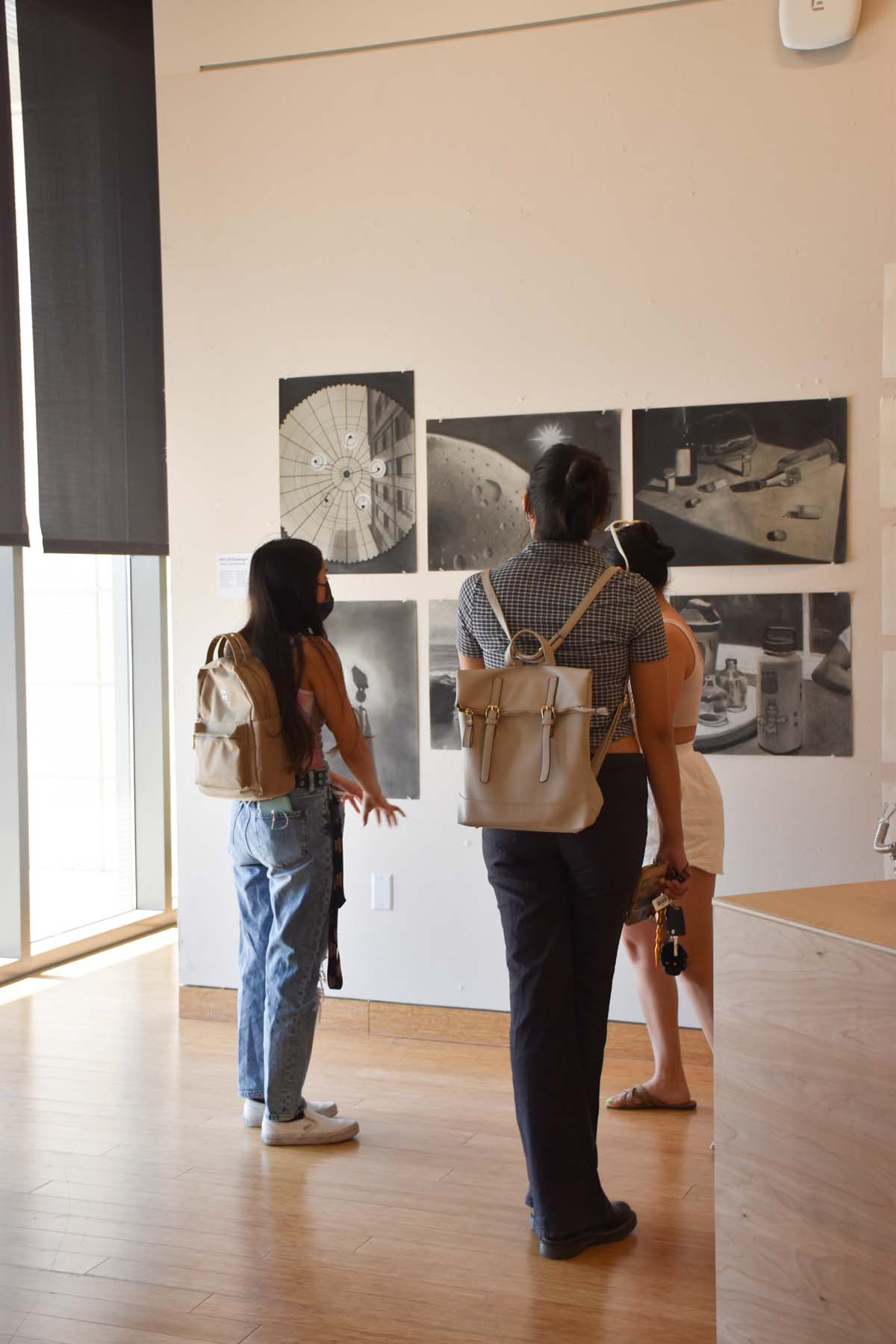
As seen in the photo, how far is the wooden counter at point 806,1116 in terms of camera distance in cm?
178

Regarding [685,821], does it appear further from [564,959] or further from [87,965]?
[87,965]

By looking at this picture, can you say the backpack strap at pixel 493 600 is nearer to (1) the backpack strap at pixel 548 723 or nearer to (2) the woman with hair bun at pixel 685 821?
(1) the backpack strap at pixel 548 723

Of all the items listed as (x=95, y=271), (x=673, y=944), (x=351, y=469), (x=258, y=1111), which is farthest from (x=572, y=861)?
(x=95, y=271)

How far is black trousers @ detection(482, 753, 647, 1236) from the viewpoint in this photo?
9.05ft

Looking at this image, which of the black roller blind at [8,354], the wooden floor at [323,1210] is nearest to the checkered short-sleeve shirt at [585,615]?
the wooden floor at [323,1210]

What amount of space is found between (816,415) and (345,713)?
5.53 ft

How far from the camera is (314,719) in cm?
343

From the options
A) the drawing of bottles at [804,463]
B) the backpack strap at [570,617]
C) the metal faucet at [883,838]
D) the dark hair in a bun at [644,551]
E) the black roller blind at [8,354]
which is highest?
the black roller blind at [8,354]

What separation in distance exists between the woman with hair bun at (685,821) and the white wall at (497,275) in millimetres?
560

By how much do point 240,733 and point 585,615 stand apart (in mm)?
1006

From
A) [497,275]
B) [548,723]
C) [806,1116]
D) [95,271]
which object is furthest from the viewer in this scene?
[95,271]

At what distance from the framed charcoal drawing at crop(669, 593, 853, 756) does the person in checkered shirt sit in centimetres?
126

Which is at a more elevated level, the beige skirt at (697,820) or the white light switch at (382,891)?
the beige skirt at (697,820)

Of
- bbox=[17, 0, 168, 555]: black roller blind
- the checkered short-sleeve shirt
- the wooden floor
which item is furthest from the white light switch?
bbox=[17, 0, 168, 555]: black roller blind
